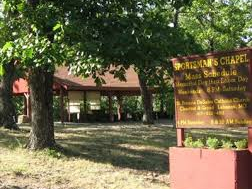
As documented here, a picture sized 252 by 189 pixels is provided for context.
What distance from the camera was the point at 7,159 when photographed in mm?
14344

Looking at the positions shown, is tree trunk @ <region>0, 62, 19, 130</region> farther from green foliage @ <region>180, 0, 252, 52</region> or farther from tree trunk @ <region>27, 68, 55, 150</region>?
green foliage @ <region>180, 0, 252, 52</region>

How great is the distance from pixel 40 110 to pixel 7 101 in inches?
248

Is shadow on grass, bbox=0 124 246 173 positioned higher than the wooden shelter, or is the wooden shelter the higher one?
the wooden shelter

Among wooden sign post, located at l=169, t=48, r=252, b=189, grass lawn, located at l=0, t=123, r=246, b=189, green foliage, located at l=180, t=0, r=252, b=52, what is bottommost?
grass lawn, located at l=0, t=123, r=246, b=189


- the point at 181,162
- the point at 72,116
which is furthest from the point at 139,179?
the point at 72,116

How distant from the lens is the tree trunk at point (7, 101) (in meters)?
20.7

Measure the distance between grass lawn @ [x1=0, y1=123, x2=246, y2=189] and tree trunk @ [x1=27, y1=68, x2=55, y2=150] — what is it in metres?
0.36

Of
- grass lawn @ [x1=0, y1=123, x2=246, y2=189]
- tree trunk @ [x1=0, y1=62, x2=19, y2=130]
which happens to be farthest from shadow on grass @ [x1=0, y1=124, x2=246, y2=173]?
tree trunk @ [x1=0, y1=62, x2=19, y2=130]

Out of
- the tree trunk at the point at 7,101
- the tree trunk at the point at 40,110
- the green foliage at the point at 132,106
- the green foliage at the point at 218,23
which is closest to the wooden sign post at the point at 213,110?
the tree trunk at the point at 40,110

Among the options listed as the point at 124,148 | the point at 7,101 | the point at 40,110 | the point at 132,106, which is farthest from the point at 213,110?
the point at 132,106

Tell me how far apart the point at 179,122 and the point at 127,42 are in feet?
8.36

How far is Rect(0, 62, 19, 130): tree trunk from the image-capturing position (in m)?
20.7

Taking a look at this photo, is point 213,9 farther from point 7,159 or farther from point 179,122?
point 179,122

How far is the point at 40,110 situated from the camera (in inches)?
599
